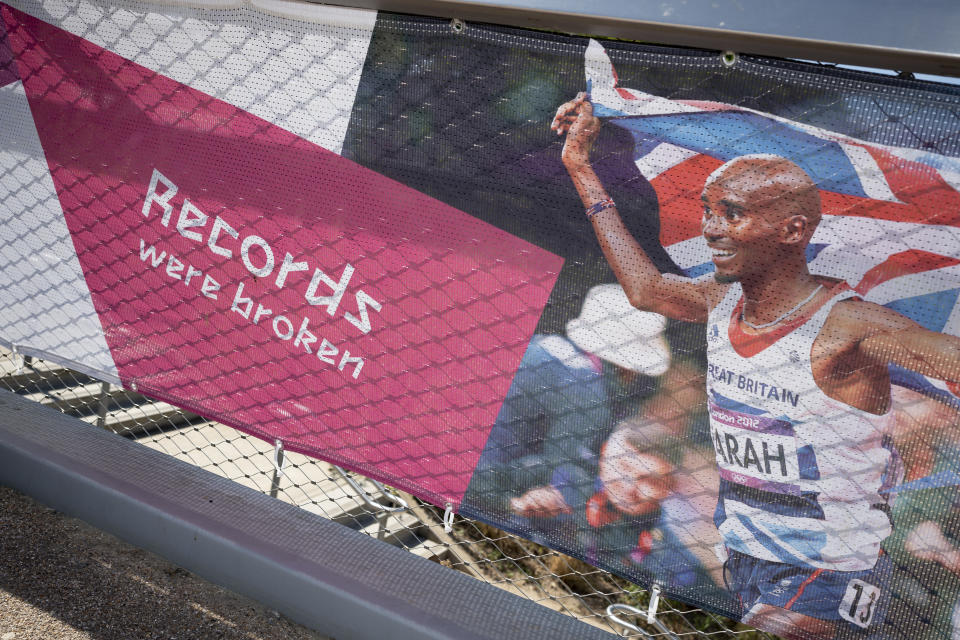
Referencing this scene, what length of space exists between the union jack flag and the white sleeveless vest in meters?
0.07

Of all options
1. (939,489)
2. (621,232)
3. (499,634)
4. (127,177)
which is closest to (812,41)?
(621,232)

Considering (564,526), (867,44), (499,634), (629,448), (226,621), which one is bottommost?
(226,621)

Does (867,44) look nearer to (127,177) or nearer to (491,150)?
(491,150)

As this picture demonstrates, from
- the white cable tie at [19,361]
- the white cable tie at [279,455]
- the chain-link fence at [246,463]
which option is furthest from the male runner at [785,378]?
the white cable tie at [19,361]

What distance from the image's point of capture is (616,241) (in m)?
1.30

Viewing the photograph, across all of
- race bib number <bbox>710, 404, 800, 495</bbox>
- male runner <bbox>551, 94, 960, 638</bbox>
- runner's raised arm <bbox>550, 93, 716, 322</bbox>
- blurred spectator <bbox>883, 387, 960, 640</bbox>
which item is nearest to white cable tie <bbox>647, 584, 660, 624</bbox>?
male runner <bbox>551, 94, 960, 638</bbox>

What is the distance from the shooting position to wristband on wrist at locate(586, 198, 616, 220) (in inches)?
51.1

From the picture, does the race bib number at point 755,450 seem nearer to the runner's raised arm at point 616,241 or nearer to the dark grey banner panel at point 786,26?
the runner's raised arm at point 616,241

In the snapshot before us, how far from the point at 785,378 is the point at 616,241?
0.33m

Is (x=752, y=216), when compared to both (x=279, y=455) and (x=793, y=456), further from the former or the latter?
(x=279, y=455)

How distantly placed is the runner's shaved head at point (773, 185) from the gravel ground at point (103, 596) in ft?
3.99

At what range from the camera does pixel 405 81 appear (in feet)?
4.67

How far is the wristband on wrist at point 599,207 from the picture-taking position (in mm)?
1298

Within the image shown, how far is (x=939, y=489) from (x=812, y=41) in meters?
0.65
